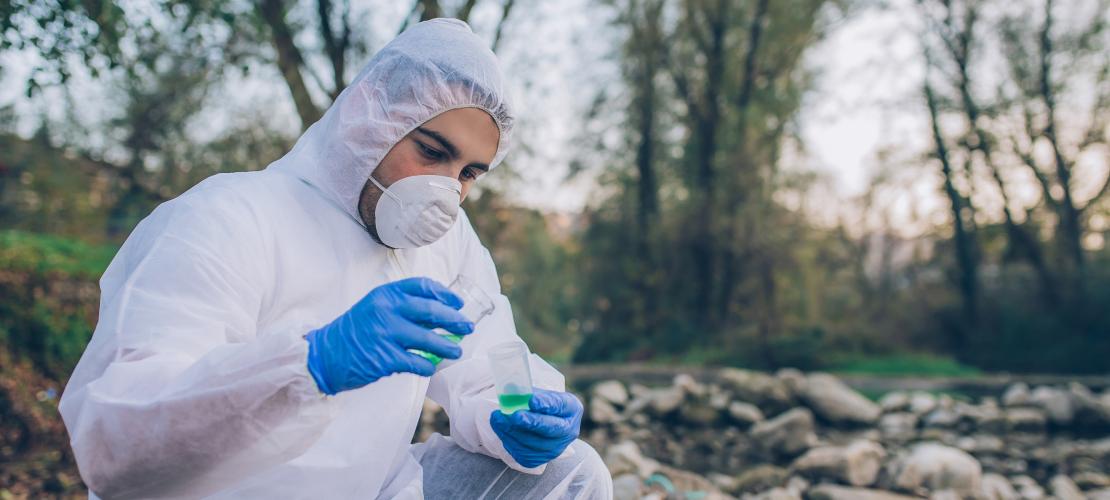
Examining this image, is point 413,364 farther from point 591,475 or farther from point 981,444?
point 981,444

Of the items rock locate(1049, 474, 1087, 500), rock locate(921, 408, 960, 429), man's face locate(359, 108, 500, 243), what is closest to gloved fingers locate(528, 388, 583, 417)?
man's face locate(359, 108, 500, 243)

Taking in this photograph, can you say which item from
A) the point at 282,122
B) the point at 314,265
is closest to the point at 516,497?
the point at 314,265

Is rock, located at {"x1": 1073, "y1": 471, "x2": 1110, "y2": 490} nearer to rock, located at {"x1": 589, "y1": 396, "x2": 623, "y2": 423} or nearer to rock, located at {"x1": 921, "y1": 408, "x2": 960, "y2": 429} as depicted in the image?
rock, located at {"x1": 921, "y1": 408, "x2": 960, "y2": 429}

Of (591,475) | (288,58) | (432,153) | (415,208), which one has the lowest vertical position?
(591,475)

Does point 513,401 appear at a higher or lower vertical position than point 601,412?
higher

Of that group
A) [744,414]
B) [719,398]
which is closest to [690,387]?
[719,398]

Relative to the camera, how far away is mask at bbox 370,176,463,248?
1899 mm

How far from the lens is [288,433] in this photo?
1.36 meters

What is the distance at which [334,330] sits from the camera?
1406 mm

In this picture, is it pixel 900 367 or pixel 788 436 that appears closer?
pixel 788 436

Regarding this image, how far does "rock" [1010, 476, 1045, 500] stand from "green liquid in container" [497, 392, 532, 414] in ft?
13.3

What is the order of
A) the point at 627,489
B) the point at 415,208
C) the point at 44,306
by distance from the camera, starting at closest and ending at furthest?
the point at 415,208
the point at 627,489
the point at 44,306

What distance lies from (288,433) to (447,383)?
86 centimetres

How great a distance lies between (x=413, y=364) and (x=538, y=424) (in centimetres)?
48
